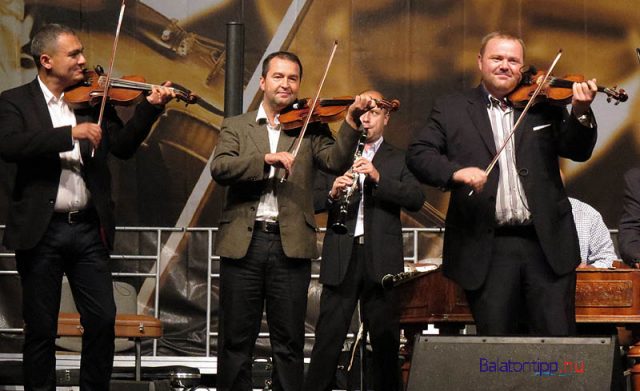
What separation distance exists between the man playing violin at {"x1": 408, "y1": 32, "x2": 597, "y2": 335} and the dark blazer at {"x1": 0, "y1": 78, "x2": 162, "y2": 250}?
4.38 ft

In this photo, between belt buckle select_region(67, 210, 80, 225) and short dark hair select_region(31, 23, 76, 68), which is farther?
short dark hair select_region(31, 23, 76, 68)

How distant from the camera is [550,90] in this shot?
14.4 ft

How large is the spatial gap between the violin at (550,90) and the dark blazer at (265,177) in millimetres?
790

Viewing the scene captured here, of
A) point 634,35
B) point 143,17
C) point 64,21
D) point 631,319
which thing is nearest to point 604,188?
point 634,35

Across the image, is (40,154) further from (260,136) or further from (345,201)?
(345,201)

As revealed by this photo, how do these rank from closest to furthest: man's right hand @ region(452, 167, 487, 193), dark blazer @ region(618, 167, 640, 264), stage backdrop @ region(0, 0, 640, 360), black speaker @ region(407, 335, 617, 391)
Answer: black speaker @ region(407, 335, 617, 391)
man's right hand @ region(452, 167, 487, 193)
dark blazer @ region(618, 167, 640, 264)
stage backdrop @ region(0, 0, 640, 360)

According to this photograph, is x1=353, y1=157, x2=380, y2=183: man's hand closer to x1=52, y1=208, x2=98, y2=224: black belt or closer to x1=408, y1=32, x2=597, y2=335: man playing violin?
x1=408, y1=32, x2=597, y2=335: man playing violin

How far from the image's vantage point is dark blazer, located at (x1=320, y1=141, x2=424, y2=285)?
5.73 m

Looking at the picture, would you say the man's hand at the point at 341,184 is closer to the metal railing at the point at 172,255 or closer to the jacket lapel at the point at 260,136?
the jacket lapel at the point at 260,136

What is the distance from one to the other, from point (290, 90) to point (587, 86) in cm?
149

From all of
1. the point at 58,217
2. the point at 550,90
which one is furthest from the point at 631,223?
the point at 58,217

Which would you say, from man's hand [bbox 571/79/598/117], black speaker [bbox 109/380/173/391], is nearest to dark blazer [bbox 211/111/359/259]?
man's hand [bbox 571/79/598/117]

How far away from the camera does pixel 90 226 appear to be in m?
4.94

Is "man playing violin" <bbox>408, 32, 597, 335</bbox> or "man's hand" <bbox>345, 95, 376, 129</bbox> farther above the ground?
"man's hand" <bbox>345, 95, 376, 129</bbox>
